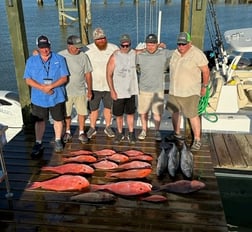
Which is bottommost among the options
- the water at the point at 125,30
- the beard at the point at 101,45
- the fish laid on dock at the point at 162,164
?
the water at the point at 125,30

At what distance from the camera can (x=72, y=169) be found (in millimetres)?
4191

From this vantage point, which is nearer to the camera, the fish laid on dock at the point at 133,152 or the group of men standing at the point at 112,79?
the group of men standing at the point at 112,79

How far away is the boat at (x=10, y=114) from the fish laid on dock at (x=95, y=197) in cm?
335

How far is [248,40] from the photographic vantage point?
730 cm

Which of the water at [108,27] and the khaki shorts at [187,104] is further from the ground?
the khaki shorts at [187,104]

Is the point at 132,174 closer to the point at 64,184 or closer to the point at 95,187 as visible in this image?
the point at 95,187

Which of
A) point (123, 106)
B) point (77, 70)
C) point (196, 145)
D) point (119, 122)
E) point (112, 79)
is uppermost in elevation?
point (77, 70)

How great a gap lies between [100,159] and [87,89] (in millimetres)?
1079

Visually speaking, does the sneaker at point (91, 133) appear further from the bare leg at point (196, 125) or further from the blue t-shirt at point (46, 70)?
the bare leg at point (196, 125)

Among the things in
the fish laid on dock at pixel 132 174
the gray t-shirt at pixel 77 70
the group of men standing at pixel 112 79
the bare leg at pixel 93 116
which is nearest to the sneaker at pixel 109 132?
the bare leg at pixel 93 116

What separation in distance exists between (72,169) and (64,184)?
37 centimetres

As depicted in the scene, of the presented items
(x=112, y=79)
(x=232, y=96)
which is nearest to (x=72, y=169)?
(x=112, y=79)

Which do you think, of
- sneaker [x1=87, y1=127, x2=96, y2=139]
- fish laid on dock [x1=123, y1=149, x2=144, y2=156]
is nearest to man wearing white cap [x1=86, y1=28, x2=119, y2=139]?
sneaker [x1=87, y1=127, x2=96, y2=139]

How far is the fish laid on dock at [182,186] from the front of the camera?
373 cm
